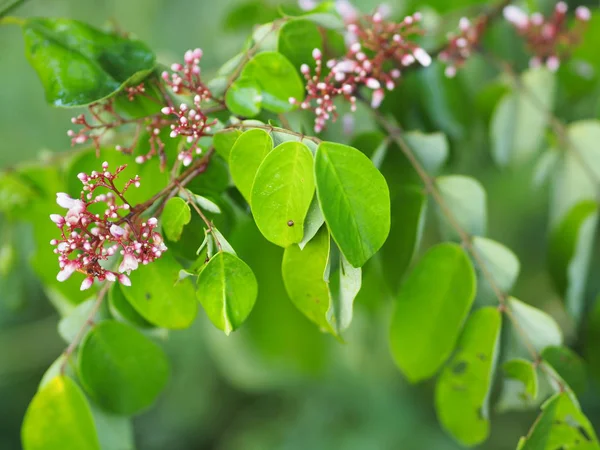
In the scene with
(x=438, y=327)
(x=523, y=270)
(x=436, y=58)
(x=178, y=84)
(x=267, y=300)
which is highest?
(x=178, y=84)

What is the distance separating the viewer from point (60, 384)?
0.63 meters

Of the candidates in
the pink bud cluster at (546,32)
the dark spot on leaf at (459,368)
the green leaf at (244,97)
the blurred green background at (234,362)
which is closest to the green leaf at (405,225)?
the dark spot on leaf at (459,368)

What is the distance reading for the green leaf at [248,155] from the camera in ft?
1.65

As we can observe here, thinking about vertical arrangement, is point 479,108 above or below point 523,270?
above

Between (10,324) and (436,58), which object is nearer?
(436,58)

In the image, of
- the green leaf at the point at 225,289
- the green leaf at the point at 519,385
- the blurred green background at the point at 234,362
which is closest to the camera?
the green leaf at the point at 225,289

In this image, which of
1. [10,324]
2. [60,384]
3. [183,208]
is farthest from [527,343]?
[10,324]

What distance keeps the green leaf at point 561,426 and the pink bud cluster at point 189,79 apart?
47 cm

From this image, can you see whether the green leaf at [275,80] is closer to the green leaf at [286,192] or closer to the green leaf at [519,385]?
the green leaf at [286,192]

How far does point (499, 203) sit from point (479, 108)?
75 cm

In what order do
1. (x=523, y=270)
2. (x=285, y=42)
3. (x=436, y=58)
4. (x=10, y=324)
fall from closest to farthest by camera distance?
(x=285, y=42), (x=436, y=58), (x=523, y=270), (x=10, y=324)

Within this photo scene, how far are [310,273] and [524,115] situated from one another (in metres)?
0.54

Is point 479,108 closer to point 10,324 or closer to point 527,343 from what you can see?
point 527,343

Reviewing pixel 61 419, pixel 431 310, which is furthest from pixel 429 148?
pixel 61 419
